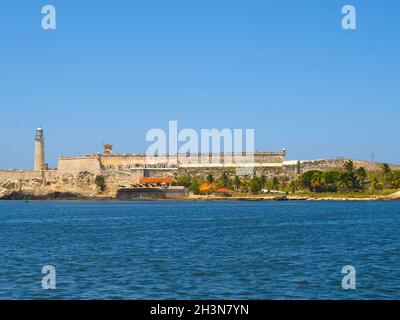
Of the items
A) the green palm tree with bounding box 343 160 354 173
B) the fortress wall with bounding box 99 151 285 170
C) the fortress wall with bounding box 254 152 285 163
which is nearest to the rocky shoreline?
the fortress wall with bounding box 99 151 285 170

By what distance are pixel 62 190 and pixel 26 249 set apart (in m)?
107

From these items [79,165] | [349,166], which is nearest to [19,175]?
[79,165]

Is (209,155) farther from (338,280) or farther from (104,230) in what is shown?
(338,280)

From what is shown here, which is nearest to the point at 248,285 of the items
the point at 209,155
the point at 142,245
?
the point at 142,245

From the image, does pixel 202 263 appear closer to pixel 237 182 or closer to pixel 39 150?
pixel 237 182

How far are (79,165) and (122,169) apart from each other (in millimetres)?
9773

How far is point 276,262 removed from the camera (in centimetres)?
2723

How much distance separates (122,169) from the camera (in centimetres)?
14162

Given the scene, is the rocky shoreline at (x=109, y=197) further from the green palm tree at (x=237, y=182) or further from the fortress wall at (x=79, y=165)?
the fortress wall at (x=79, y=165)

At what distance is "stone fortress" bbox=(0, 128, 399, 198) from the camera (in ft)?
453
